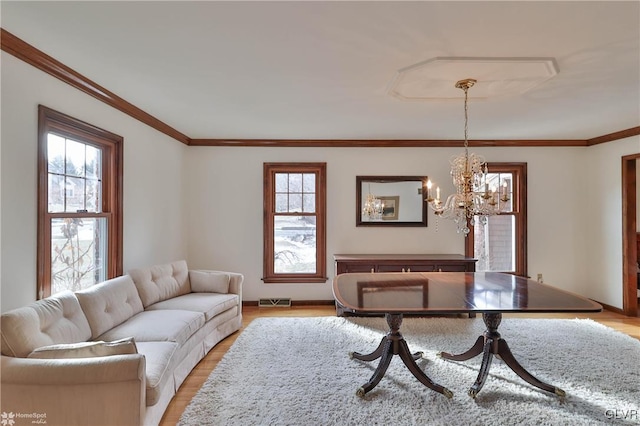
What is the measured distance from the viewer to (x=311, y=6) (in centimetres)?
147

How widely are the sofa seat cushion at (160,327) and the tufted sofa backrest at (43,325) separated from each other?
9.1 inches

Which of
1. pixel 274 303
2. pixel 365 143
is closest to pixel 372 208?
pixel 365 143

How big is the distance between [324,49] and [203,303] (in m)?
2.52

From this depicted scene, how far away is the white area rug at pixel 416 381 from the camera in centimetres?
194

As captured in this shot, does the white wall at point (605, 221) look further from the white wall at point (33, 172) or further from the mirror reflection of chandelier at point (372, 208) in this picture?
the white wall at point (33, 172)

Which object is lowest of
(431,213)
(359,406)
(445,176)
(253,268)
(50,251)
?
(359,406)

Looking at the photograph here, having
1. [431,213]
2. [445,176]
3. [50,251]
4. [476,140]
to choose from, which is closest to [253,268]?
[50,251]

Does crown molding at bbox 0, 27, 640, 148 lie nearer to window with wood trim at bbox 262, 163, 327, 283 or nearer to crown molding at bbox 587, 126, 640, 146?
crown molding at bbox 587, 126, 640, 146

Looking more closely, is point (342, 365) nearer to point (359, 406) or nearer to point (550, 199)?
point (359, 406)

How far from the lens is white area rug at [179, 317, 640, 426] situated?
1.94 metres

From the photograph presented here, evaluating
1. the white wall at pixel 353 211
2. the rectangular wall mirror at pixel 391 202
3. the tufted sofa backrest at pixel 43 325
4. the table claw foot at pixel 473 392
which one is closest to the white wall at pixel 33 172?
the tufted sofa backrest at pixel 43 325

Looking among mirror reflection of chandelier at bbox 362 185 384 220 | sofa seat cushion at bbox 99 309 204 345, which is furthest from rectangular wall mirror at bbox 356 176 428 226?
sofa seat cushion at bbox 99 309 204 345

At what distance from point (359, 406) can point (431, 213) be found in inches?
119

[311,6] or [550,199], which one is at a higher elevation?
[311,6]
